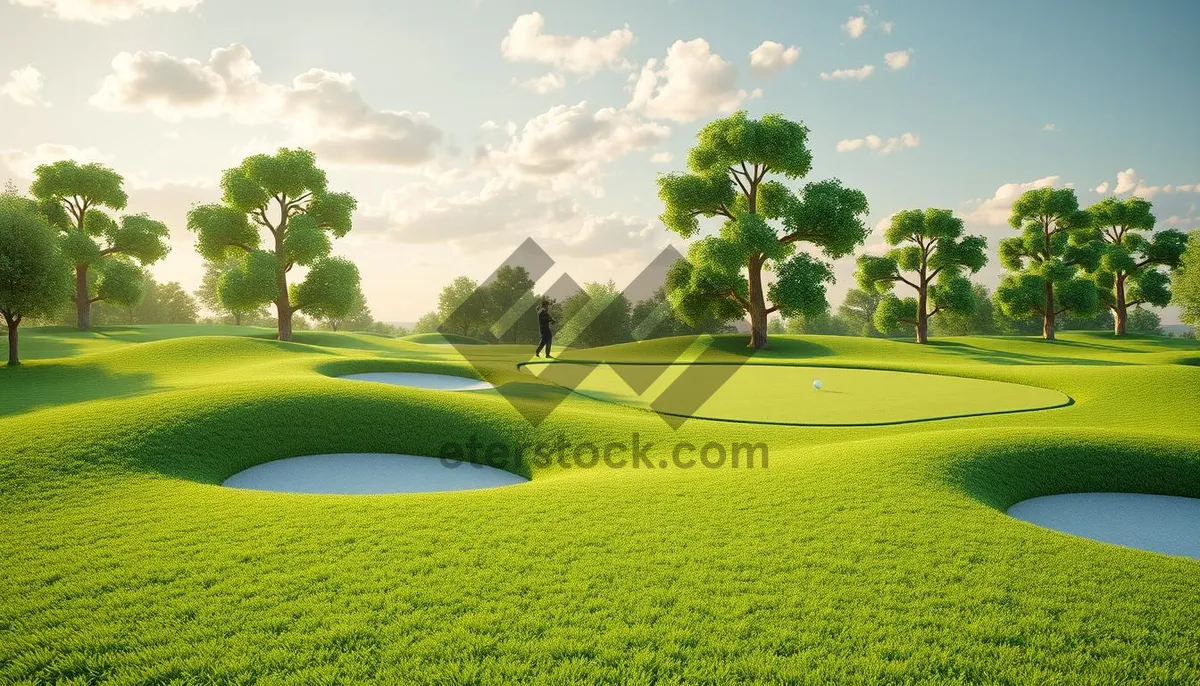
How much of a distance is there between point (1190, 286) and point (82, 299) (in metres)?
74.1

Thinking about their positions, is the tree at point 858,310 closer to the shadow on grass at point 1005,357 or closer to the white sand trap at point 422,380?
the shadow on grass at point 1005,357

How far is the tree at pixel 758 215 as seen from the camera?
31.3 metres

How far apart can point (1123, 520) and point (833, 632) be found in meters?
6.96

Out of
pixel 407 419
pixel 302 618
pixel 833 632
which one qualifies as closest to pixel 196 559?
pixel 302 618

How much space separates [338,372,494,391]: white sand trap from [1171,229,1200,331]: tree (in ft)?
158

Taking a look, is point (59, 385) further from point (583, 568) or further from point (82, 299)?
point (82, 299)

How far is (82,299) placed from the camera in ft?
119

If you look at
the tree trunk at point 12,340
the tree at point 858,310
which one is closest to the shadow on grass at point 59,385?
the tree trunk at point 12,340

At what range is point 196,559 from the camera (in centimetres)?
539

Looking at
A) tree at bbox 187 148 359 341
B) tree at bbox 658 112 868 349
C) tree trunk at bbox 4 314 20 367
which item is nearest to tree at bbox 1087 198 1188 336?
tree at bbox 658 112 868 349

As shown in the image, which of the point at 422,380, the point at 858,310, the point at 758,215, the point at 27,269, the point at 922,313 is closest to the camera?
the point at 27,269

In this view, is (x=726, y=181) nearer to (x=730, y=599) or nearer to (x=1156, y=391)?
(x=1156, y=391)
